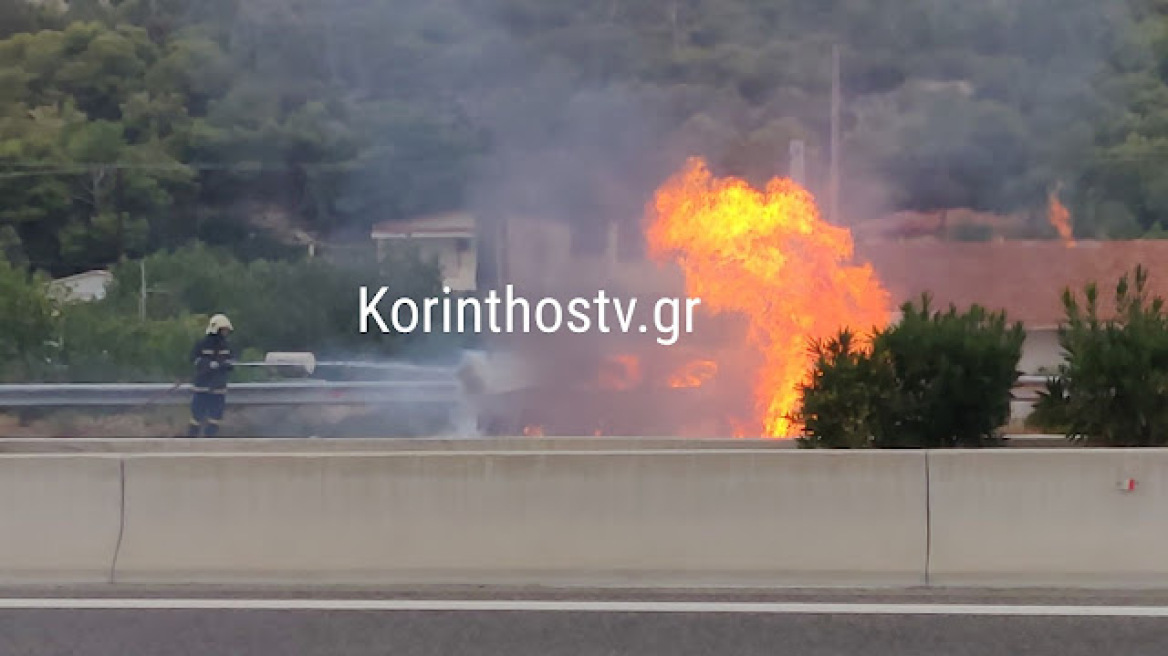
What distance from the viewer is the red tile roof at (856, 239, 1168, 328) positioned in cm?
3291

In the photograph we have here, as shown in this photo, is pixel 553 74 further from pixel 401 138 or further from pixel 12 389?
pixel 12 389

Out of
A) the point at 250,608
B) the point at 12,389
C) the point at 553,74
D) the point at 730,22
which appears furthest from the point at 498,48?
the point at 250,608

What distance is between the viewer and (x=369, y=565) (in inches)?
308

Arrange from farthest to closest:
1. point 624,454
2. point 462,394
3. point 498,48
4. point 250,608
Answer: point 498,48
point 462,394
point 624,454
point 250,608

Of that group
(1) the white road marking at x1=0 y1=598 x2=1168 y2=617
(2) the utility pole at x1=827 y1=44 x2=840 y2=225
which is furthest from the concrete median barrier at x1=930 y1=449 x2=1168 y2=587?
(2) the utility pole at x1=827 y1=44 x2=840 y2=225

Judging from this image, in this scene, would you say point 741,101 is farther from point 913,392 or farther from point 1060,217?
point 913,392

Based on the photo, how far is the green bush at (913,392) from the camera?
29.1 feet

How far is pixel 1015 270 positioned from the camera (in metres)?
33.7

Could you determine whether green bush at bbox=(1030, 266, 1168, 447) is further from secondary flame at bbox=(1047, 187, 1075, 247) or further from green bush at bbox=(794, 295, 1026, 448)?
secondary flame at bbox=(1047, 187, 1075, 247)

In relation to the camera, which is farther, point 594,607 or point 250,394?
point 250,394

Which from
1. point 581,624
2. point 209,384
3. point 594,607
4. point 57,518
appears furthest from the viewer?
point 209,384

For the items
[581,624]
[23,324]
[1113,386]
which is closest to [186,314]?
[23,324]

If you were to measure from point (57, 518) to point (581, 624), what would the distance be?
120 inches

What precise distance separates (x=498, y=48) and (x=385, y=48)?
88.9 inches
